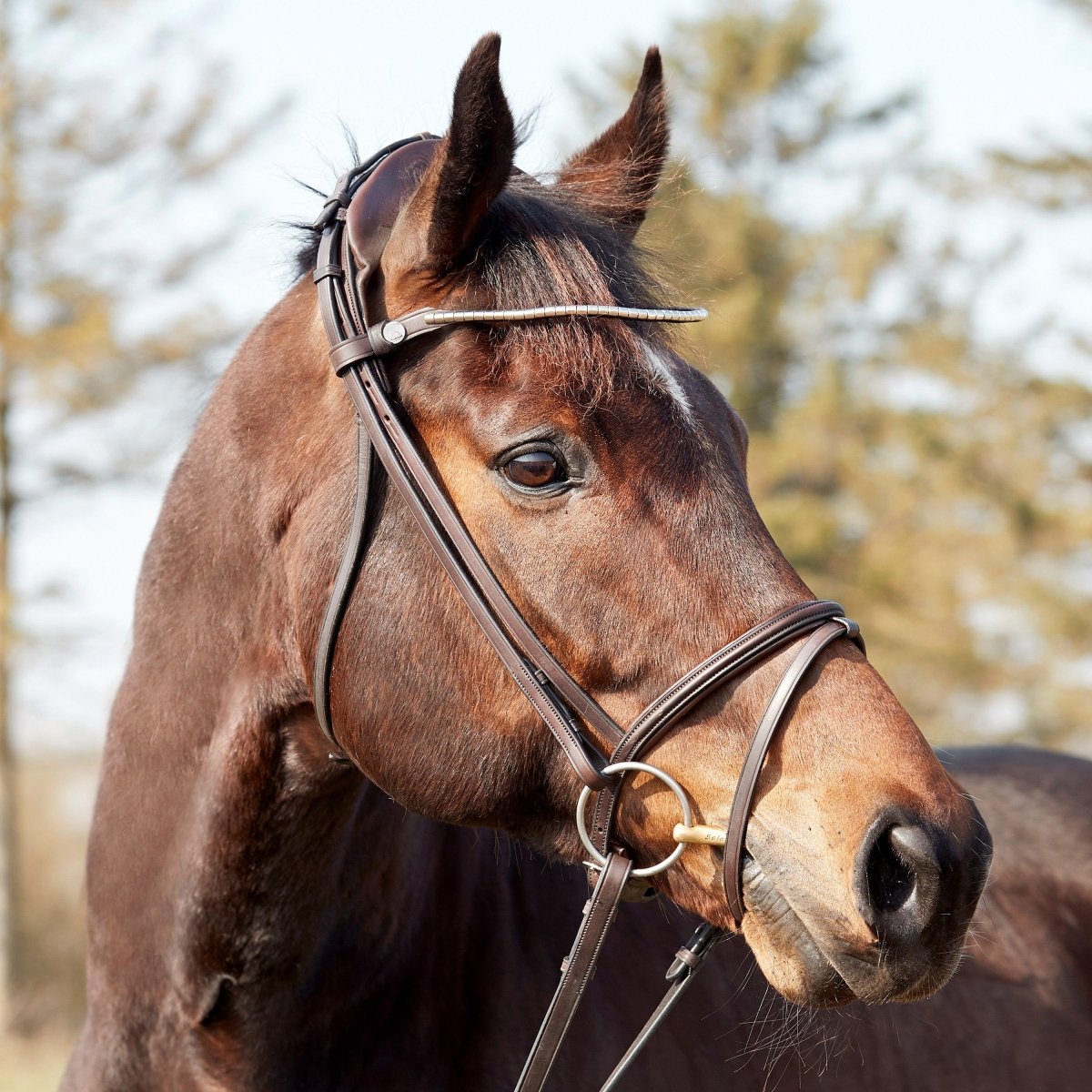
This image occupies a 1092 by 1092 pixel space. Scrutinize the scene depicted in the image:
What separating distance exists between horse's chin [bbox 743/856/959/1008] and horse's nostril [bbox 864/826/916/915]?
8 centimetres

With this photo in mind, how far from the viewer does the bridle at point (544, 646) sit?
7.00 ft

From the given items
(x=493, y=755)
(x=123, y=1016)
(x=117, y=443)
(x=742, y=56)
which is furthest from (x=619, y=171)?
(x=742, y=56)

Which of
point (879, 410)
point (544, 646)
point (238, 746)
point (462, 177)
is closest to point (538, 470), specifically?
point (544, 646)

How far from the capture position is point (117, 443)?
12648 millimetres

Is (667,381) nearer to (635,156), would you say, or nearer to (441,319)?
(441,319)

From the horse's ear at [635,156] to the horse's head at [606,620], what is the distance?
1.57 feet

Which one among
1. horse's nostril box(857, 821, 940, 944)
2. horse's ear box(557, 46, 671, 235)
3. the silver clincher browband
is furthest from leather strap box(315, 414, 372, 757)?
horse's nostril box(857, 821, 940, 944)

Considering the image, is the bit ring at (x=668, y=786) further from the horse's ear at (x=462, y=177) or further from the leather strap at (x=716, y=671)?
the horse's ear at (x=462, y=177)

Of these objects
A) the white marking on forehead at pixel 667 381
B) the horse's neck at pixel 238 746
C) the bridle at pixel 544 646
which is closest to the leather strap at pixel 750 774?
the bridle at pixel 544 646

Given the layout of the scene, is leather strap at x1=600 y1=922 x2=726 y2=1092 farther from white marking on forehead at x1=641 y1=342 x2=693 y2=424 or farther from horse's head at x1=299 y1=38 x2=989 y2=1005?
white marking on forehead at x1=641 y1=342 x2=693 y2=424

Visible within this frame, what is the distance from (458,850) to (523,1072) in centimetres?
62

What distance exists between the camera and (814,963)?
2020mm

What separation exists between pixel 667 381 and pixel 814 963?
1126 mm

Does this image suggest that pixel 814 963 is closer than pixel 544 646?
Yes
